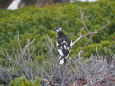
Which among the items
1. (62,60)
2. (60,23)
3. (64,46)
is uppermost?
(64,46)

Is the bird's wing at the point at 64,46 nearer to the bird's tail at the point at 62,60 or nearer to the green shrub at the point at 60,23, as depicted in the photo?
the bird's tail at the point at 62,60

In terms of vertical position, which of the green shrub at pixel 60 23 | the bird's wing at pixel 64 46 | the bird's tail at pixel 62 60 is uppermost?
the bird's wing at pixel 64 46

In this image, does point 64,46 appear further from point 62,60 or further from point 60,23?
point 60,23

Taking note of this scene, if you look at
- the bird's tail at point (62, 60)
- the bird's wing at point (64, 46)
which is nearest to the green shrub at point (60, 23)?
the bird's wing at point (64, 46)

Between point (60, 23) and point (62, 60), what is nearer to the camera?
point (62, 60)

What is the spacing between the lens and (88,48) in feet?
23.0

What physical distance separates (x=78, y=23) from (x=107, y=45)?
211 cm

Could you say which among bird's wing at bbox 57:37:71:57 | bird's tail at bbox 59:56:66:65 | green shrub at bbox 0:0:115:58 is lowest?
green shrub at bbox 0:0:115:58

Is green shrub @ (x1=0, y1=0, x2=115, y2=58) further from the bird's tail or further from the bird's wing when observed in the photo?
the bird's tail

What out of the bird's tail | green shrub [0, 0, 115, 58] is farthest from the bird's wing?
green shrub [0, 0, 115, 58]

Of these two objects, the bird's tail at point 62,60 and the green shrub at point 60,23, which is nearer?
the bird's tail at point 62,60

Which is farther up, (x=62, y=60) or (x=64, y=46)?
(x=64, y=46)

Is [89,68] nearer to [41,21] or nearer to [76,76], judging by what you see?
[76,76]

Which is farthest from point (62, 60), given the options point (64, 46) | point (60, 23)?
point (60, 23)
